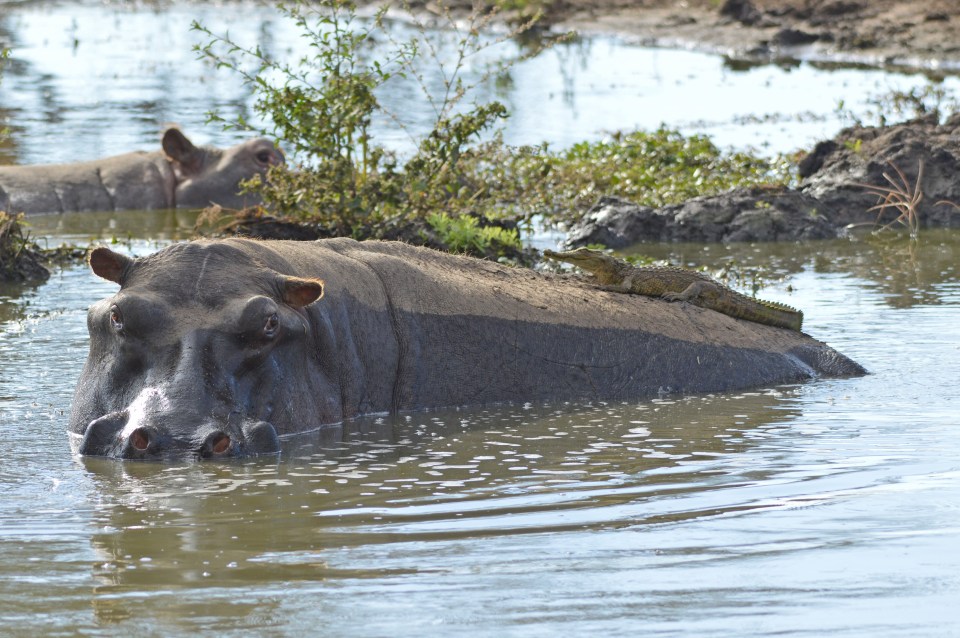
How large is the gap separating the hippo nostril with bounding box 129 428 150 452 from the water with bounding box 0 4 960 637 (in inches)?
4.3

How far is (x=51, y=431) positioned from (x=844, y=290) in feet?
21.9

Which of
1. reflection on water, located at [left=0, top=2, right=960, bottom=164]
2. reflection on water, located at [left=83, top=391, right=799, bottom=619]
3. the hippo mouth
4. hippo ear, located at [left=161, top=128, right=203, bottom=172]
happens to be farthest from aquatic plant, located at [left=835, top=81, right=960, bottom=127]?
the hippo mouth

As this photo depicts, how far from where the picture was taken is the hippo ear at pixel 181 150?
17453 mm

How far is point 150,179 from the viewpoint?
→ 17.9 metres

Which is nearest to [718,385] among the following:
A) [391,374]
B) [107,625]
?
[391,374]

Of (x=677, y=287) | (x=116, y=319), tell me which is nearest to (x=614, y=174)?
(x=677, y=287)

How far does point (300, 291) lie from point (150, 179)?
1064 cm

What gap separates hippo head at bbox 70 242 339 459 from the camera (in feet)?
23.2

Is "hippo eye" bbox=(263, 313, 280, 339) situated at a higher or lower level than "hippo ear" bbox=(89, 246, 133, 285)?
lower

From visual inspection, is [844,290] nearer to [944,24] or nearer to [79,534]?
[79,534]

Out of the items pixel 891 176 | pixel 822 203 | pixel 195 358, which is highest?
pixel 195 358

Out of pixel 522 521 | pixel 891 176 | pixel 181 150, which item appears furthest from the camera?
pixel 181 150

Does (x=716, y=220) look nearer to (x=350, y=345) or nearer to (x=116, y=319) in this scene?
(x=350, y=345)

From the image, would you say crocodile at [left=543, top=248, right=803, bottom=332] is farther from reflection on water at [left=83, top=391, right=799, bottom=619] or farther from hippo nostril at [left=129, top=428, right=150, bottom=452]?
hippo nostril at [left=129, top=428, right=150, bottom=452]
